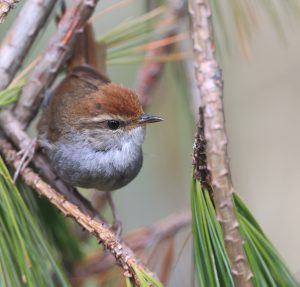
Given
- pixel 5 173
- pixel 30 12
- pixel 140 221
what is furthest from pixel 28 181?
pixel 140 221

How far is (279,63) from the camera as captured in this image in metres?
4.46

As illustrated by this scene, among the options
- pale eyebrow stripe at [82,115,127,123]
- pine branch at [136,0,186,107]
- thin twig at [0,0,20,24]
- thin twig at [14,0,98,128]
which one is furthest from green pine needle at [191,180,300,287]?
pine branch at [136,0,186,107]

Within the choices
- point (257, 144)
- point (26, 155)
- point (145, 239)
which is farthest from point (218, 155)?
point (257, 144)

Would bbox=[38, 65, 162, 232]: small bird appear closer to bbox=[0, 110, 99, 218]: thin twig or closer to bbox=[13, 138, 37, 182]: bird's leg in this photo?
bbox=[0, 110, 99, 218]: thin twig

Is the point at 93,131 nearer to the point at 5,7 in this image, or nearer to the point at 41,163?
the point at 41,163

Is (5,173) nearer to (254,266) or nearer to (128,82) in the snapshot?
(254,266)

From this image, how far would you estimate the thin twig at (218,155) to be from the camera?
4.48 ft

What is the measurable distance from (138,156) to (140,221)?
193 cm

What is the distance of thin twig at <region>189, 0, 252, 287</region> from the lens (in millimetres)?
1365

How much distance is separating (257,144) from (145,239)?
234cm

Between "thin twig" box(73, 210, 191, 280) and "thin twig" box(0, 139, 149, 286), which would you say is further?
"thin twig" box(73, 210, 191, 280)

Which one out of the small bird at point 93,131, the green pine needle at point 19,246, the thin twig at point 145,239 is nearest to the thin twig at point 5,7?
A: the green pine needle at point 19,246

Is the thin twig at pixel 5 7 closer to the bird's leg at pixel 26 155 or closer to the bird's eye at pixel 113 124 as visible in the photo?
the bird's leg at pixel 26 155

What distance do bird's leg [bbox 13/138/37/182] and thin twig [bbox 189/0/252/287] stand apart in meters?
0.87
